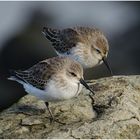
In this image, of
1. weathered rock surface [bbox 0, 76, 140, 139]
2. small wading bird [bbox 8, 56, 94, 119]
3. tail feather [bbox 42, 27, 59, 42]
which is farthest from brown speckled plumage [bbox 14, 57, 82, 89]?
tail feather [bbox 42, 27, 59, 42]

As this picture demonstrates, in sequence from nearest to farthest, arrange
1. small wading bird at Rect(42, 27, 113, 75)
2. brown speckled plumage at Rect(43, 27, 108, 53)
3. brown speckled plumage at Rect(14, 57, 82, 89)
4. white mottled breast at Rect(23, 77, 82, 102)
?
white mottled breast at Rect(23, 77, 82, 102) < brown speckled plumage at Rect(14, 57, 82, 89) < small wading bird at Rect(42, 27, 113, 75) < brown speckled plumage at Rect(43, 27, 108, 53)

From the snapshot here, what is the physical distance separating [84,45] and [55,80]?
3002 mm

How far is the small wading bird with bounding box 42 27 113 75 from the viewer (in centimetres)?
1510

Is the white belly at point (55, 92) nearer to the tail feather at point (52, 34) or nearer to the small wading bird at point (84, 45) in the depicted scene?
the small wading bird at point (84, 45)

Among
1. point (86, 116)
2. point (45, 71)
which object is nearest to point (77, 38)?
point (45, 71)

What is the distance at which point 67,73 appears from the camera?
41.2 ft

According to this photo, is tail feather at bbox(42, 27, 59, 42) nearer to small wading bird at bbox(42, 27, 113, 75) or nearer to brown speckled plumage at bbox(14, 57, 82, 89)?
small wading bird at bbox(42, 27, 113, 75)

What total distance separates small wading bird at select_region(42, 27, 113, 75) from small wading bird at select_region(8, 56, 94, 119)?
7.16 feet

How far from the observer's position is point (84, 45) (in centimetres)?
1528

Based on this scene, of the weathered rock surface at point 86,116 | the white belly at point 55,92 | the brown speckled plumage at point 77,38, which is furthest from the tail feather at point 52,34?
the white belly at point 55,92

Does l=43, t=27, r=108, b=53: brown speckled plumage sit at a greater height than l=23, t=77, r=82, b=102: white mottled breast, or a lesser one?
lesser

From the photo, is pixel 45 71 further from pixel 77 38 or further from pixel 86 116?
pixel 77 38

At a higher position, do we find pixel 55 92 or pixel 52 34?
pixel 55 92

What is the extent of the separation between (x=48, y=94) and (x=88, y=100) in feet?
3.04
